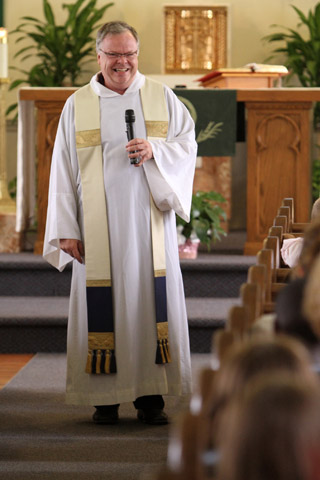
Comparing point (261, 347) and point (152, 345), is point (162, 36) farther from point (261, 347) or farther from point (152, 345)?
point (261, 347)

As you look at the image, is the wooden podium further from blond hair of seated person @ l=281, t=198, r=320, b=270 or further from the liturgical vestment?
blond hair of seated person @ l=281, t=198, r=320, b=270

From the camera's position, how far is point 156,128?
4.18m

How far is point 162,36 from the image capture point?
9320 mm

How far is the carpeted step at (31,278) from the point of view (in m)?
6.11

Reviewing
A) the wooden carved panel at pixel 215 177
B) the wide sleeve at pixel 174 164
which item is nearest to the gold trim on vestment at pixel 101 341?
the wide sleeve at pixel 174 164

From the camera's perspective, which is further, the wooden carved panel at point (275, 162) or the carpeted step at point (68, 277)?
the wooden carved panel at point (275, 162)

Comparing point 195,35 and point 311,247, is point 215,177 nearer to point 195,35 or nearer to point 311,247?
point 195,35

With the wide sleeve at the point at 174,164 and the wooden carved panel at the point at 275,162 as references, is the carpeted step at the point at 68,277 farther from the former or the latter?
the wide sleeve at the point at 174,164

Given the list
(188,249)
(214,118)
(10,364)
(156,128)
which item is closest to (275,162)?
(214,118)

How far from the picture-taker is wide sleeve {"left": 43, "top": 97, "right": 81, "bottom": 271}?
408cm

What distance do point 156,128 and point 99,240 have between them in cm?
55

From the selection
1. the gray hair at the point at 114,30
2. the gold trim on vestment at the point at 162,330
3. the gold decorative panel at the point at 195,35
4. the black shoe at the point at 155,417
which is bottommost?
the black shoe at the point at 155,417

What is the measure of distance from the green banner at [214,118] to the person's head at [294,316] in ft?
15.1

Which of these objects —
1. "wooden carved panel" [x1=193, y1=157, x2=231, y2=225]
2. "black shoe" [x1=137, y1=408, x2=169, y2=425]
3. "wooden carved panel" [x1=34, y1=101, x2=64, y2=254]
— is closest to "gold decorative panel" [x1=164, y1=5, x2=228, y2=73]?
"wooden carved panel" [x1=193, y1=157, x2=231, y2=225]
